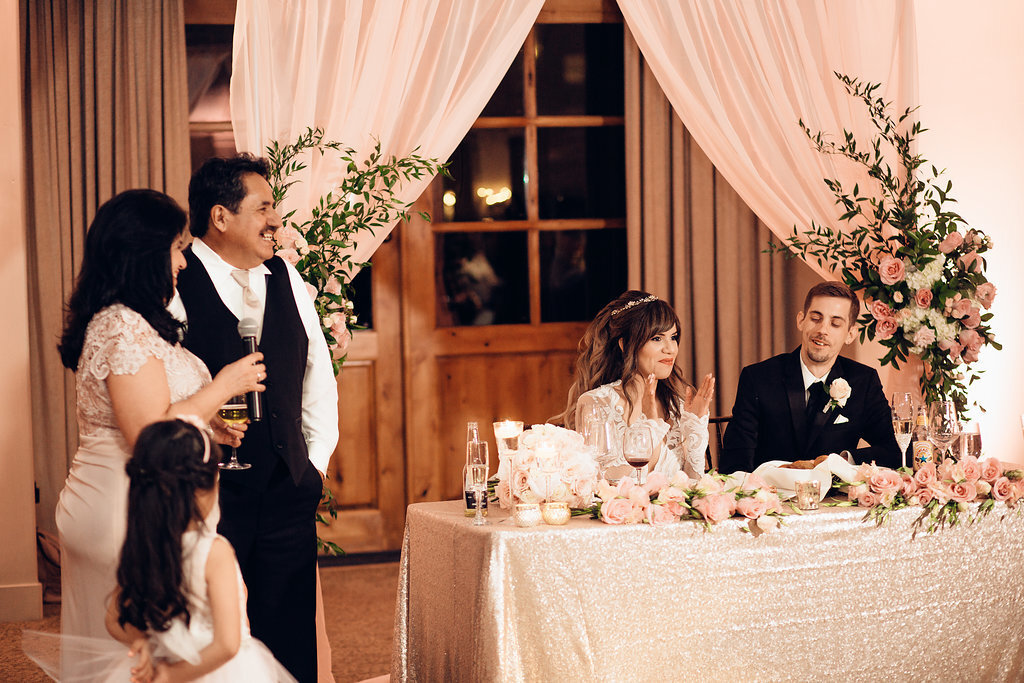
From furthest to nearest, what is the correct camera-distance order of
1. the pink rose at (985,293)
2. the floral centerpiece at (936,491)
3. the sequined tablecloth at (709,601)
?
the pink rose at (985,293) < the floral centerpiece at (936,491) < the sequined tablecloth at (709,601)

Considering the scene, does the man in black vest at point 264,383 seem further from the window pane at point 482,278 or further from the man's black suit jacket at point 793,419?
the window pane at point 482,278

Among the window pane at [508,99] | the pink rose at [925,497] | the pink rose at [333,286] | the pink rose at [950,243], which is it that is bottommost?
the pink rose at [925,497]

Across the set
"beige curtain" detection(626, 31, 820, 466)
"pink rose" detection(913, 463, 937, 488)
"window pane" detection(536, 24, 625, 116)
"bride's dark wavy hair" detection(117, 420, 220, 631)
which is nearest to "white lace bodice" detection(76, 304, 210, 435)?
"bride's dark wavy hair" detection(117, 420, 220, 631)

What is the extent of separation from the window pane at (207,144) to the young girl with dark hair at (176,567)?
320 cm

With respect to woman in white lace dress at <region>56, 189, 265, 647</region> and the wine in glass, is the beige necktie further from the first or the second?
the wine in glass

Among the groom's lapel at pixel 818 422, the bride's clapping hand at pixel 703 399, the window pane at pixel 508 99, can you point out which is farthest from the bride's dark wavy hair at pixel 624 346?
the window pane at pixel 508 99

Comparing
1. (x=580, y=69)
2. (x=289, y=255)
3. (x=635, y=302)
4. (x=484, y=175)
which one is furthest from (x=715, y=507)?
(x=580, y=69)

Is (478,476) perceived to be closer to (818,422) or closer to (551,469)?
(551,469)

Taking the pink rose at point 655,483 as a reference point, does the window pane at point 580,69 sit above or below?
above

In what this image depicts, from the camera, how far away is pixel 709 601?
99.8 inches

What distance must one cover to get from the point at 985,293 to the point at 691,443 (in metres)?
1.23

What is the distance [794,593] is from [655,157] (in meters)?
2.79

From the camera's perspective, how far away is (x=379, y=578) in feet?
15.8

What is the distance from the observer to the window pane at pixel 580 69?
202 inches
